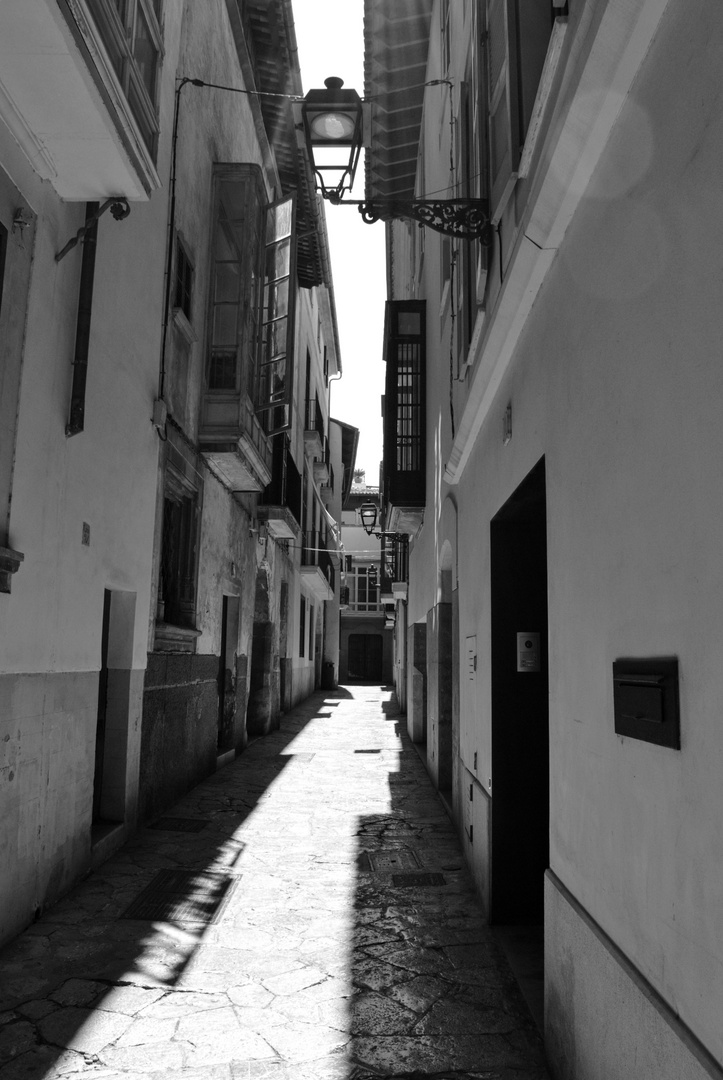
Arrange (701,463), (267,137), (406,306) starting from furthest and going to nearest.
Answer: (267,137), (406,306), (701,463)

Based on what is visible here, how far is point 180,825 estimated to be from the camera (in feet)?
25.5

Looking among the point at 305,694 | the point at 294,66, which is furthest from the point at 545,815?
the point at 305,694

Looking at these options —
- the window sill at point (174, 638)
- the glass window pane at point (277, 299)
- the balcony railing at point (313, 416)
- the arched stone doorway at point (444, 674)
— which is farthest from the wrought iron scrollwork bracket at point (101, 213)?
the balcony railing at point (313, 416)

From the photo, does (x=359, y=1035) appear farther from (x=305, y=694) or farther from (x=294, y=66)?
(x=305, y=694)

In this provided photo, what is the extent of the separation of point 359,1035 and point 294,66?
513 inches

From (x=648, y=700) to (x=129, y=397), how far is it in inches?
225

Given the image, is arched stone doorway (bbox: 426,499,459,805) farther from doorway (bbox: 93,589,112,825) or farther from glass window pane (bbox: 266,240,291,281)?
glass window pane (bbox: 266,240,291,281)

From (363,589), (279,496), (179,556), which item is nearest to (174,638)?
(179,556)

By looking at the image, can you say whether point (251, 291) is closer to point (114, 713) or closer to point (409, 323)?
point (409, 323)

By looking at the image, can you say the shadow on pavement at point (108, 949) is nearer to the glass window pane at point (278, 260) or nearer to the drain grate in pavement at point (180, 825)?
the drain grate in pavement at point (180, 825)

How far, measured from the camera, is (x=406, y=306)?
12203 mm

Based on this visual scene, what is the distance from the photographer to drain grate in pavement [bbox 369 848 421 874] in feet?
20.9

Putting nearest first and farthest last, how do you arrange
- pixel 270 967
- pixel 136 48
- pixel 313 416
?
pixel 270 967 → pixel 136 48 → pixel 313 416

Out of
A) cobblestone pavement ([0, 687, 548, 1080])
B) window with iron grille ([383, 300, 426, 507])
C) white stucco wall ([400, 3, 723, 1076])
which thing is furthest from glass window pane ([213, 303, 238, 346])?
white stucco wall ([400, 3, 723, 1076])
